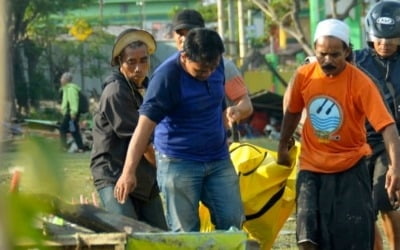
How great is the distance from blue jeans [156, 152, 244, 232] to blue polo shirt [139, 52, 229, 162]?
0.05 meters

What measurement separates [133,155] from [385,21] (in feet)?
7.42

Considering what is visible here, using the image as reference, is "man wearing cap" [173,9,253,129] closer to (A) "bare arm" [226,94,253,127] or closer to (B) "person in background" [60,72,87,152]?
(A) "bare arm" [226,94,253,127]

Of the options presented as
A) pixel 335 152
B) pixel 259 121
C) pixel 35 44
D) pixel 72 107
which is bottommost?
pixel 259 121

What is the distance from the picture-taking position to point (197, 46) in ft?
21.0

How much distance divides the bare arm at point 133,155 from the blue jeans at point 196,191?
0.79 ft

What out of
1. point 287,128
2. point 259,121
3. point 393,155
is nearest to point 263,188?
point 287,128

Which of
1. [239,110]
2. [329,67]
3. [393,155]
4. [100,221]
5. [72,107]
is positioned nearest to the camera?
[100,221]

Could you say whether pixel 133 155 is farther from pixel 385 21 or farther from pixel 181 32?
pixel 385 21

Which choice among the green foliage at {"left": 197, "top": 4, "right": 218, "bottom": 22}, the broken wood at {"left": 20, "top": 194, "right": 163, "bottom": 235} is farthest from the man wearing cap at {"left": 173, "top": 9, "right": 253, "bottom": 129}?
the green foliage at {"left": 197, "top": 4, "right": 218, "bottom": 22}

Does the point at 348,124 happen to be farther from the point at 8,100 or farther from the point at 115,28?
the point at 115,28

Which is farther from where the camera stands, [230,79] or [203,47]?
[230,79]

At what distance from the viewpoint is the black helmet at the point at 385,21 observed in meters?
7.79

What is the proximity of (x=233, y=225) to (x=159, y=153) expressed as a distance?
566mm

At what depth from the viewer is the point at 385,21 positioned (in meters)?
7.83
